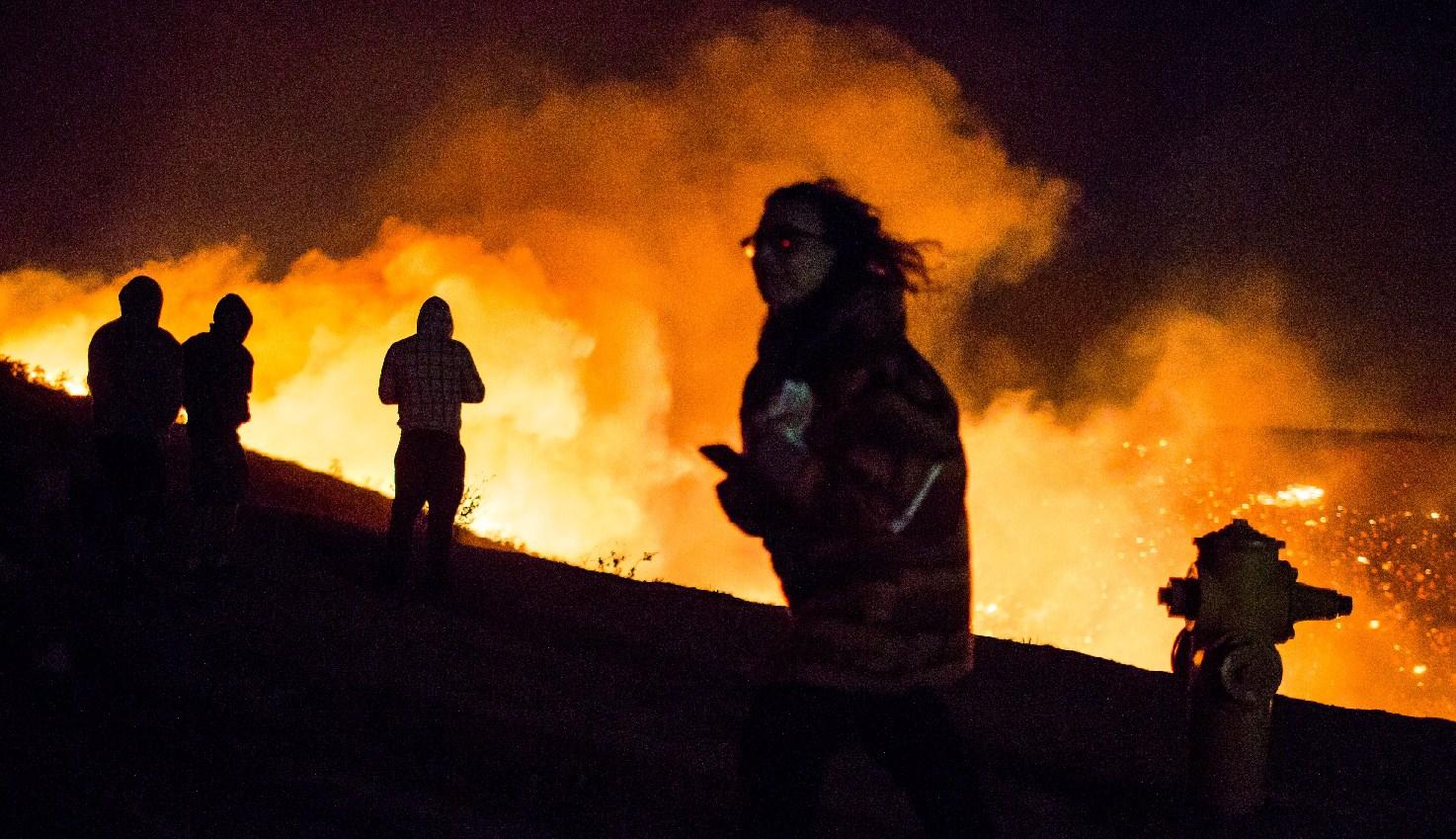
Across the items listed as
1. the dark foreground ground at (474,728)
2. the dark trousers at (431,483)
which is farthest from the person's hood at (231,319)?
the dark foreground ground at (474,728)

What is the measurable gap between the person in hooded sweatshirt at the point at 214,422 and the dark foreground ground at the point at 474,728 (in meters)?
0.47

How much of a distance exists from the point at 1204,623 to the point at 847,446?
268 centimetres

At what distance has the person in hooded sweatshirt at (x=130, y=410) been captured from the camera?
6.26m

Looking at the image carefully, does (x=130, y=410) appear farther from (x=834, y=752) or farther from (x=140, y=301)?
(x=834, y=752)

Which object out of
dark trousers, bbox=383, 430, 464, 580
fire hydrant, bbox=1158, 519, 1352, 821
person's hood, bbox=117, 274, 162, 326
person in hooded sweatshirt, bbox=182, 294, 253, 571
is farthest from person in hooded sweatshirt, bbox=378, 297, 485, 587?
fire hydrant, bbox=1158, 519, 1352, 821

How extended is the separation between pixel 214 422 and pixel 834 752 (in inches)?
240

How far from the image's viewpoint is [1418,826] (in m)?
4.39

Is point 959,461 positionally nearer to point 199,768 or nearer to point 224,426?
point 199,768

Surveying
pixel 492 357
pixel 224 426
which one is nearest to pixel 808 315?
pixel 224 426

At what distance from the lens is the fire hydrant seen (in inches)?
155

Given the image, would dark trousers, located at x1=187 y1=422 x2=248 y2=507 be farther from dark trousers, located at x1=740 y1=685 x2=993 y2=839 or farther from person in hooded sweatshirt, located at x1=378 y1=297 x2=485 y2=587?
dark trousers, located at x1=740 y1=685 x2=993 y2=839

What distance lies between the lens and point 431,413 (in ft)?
22.4

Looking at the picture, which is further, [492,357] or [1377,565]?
[1377,565]

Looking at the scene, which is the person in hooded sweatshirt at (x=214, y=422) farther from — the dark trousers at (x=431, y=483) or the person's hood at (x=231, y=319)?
the dark trousers at (x=431, y=483)
